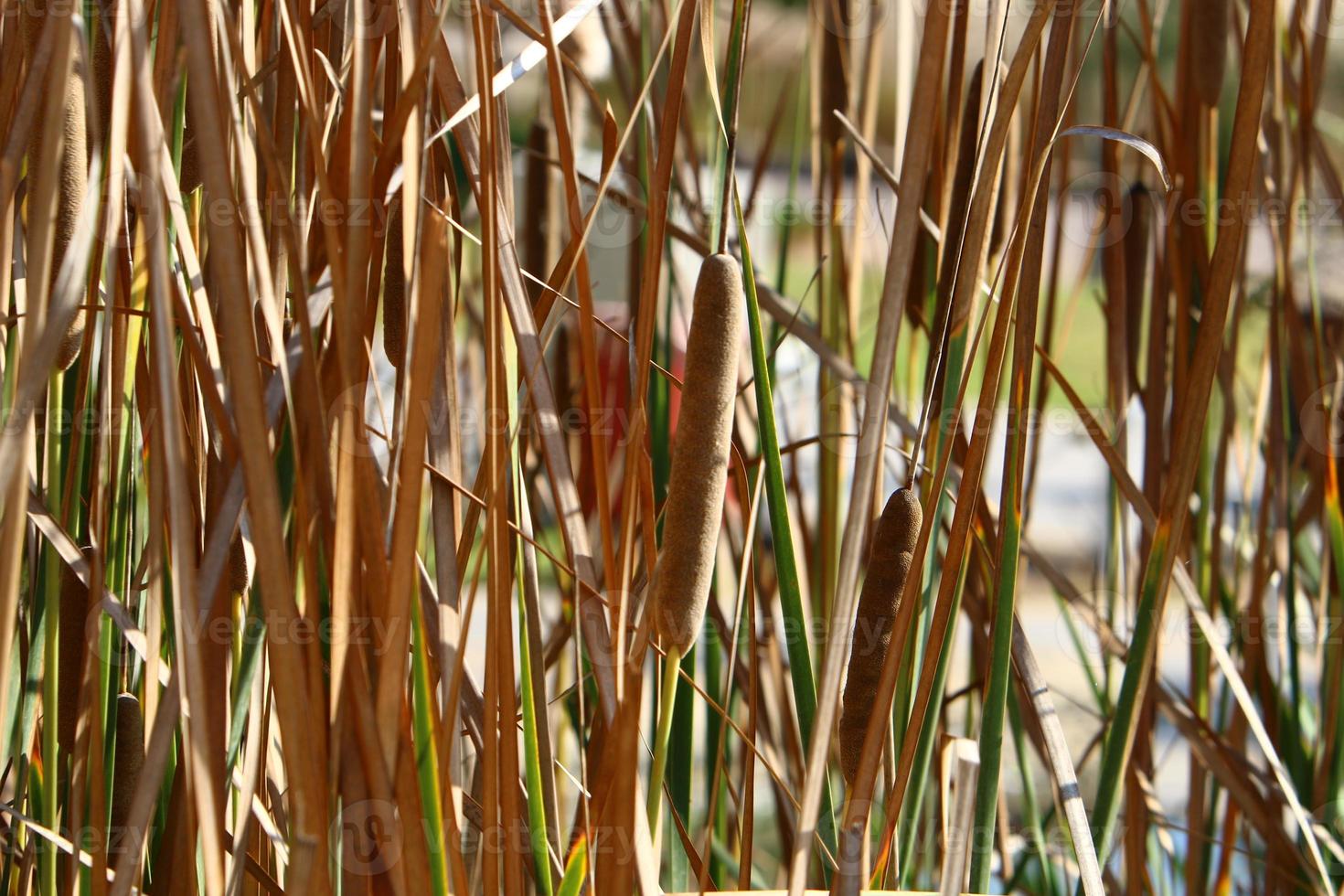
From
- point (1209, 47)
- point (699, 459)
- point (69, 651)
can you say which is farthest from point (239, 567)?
point (1209, 47)

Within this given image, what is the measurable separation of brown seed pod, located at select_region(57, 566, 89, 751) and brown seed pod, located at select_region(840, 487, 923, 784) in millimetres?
260

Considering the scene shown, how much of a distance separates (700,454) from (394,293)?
4.5 inches

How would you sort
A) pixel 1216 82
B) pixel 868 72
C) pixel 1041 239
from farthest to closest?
1. pixel 868 72
2. pixel 1216 82
3. pixel 1041 239

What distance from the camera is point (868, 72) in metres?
0.75

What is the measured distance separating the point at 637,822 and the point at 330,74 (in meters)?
0.23

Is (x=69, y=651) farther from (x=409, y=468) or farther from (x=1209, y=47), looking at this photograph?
(x=1209, y=47)

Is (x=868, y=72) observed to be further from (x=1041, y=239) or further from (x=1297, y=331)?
(x=1041, y=239)

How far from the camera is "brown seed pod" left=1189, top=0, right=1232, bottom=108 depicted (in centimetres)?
58

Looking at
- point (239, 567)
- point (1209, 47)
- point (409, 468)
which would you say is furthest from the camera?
point (1209, 47)

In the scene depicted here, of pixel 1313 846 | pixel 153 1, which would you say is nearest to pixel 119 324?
pixel 153 1

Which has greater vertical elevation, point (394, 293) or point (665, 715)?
point (394, 293)

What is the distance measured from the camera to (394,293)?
1.14ft

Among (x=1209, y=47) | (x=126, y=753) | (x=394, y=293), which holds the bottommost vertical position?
(x=126, y=753)

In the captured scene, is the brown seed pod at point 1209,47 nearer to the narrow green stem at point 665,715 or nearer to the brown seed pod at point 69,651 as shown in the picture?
the narrow green stem at point 665,715
